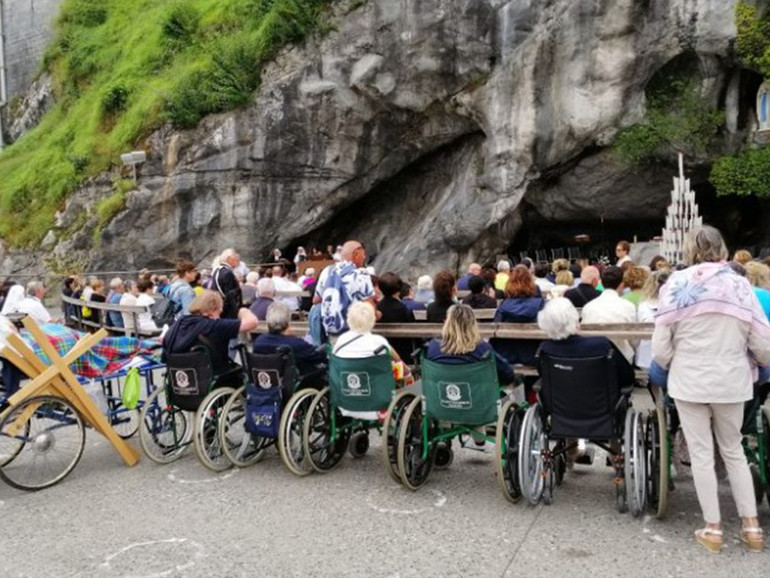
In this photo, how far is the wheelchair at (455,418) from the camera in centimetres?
427

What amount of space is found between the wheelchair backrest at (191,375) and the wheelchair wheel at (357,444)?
46.9 inches

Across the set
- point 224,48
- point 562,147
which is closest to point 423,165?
point 562,147

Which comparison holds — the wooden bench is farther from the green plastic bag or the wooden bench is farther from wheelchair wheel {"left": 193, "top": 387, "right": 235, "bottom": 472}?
wheelchair wheel {"left": 193, "top": 387, "right": 235, "bottom": 472}

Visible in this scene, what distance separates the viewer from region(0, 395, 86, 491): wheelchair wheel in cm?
487

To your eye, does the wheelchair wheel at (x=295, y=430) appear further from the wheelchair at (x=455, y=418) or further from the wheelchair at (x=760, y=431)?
the wheelchair at (x=760, y=431)

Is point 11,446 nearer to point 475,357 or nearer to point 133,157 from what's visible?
point 475,357

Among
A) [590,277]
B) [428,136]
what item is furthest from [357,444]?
[428,136]

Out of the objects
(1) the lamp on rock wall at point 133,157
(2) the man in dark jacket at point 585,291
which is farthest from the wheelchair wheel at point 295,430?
(1) the lamp on rock wall at point 133,157

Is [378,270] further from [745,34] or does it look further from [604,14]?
[745,34]

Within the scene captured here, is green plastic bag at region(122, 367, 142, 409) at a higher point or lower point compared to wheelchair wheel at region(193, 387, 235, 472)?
higher

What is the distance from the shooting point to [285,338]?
5121mm

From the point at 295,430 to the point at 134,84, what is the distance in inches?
837

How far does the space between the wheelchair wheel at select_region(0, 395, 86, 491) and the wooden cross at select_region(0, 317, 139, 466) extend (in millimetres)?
39

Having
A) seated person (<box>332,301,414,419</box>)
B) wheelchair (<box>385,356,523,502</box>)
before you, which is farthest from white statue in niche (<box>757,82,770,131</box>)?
seated person (<box>332,301,414,419</box>)
